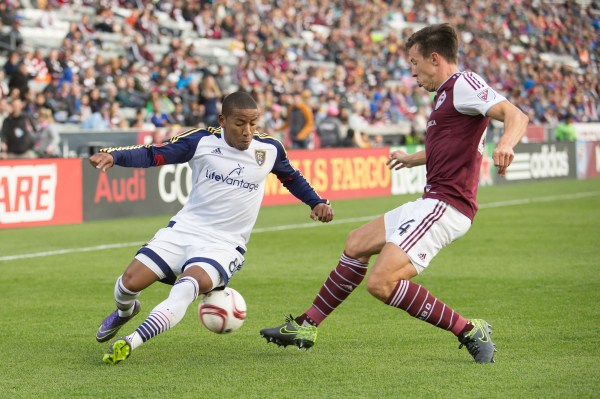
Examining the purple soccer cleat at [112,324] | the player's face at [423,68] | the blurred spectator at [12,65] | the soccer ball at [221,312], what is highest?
the blurred spectator at [12,65]

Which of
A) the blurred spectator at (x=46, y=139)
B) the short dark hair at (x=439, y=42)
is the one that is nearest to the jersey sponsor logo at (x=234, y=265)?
the short dark hair at (x=439, y=42)

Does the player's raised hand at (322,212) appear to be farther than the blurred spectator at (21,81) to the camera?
No

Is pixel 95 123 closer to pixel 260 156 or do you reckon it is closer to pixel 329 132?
pixel 329 132

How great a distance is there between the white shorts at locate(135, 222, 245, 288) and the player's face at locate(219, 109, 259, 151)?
0.65 meters

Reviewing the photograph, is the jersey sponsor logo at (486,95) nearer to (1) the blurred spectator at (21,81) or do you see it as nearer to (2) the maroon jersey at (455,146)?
(2) the maroon jersey at (455,146)

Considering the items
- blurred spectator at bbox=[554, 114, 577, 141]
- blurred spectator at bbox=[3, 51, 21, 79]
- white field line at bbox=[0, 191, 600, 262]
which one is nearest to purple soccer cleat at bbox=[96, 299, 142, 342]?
white field line at bbox=[0, 191, 600, 262]

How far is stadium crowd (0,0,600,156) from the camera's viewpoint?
2292cm

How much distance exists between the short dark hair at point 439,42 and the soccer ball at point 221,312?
77.5 inches

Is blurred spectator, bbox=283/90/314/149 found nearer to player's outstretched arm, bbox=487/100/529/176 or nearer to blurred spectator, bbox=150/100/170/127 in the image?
blurred spectator, bbox=150/100/170/127

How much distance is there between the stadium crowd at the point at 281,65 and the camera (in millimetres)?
22922

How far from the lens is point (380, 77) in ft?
115

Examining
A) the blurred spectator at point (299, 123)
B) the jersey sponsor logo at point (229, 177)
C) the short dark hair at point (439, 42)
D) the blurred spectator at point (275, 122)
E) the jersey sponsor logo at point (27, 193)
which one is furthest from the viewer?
the blurred spectator at point (275, 122)

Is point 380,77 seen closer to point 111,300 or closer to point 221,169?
point 111,300

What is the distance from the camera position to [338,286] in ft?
23.0
